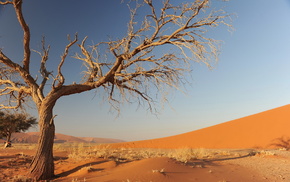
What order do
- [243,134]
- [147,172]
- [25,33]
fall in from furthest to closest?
[243,134]
[25,33]
[147,172]

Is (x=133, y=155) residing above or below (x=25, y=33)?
below

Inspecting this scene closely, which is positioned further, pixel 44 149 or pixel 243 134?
pixel 243 134

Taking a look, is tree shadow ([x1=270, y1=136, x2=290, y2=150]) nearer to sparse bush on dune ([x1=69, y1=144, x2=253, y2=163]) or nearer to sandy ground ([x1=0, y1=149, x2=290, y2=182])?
sparse bush on dune ([x1=69, y1=144, x2=253, y2=163])

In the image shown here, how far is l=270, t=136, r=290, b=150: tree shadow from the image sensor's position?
20462mm

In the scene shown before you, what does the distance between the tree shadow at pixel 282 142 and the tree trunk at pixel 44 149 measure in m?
21.2

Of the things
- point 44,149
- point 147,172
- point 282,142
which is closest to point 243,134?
point 282,142

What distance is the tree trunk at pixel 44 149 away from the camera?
7178 mm

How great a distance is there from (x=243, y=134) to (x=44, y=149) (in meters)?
26.0

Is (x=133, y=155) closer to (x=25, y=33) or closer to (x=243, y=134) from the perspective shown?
(x=25, y=33)

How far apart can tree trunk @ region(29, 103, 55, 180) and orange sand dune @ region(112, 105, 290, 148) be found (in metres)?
17.3

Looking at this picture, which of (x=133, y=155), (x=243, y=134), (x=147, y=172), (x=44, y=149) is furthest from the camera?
(x=243, y=134)

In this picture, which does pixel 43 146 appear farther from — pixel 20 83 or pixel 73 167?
pixel 20 83

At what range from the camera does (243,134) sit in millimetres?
27359

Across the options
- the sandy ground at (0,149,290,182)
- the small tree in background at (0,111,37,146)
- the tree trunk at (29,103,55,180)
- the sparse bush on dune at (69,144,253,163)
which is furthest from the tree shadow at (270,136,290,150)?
the small tree in background at (0,111,37,146)
